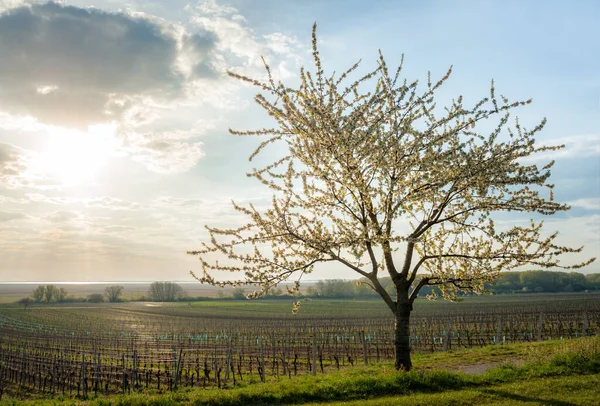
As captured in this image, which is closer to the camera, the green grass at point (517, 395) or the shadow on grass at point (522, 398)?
the shadow on grass at point (522, 398)

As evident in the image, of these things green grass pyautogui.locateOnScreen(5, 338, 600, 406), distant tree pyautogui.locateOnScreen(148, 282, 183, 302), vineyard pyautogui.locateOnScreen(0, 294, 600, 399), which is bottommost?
distant tree pyautogui.locateOnScreen(148, 282, 183, 302)

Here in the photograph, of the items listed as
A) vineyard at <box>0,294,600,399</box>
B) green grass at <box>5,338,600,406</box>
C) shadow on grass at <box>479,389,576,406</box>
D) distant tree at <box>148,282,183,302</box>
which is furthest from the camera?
distant tree at <box>148,282,183,302</box>

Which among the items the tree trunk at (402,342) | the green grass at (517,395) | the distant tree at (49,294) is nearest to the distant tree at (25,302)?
the distant tree at (49,294)

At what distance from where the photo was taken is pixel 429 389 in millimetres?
12664

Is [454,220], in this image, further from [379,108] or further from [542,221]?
[379,108]

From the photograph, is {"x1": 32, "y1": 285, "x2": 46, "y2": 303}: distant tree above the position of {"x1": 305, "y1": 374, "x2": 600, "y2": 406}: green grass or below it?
below

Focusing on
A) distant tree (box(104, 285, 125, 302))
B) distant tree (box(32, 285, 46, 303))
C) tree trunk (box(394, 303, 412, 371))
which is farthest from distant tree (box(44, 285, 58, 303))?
tree trunk (box(394, 303, 412, 371))

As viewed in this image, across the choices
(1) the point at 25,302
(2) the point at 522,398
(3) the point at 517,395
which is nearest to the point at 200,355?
(3) the point at 517,395

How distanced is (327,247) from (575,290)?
553 feet

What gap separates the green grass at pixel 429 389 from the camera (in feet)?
37.1

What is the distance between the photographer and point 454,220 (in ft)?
Result: 52.3

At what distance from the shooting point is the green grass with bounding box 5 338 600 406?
1131cm

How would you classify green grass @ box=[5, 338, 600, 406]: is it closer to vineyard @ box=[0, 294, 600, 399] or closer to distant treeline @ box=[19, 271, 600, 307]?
vineyard @ box=[0, 294, 600, 399]

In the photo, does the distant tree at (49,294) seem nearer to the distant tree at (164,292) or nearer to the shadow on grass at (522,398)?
the distant tree at (164,292)
